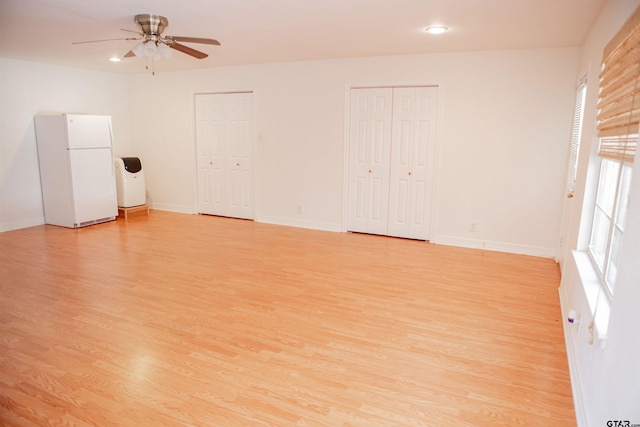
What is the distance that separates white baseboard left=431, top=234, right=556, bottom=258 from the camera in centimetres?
481

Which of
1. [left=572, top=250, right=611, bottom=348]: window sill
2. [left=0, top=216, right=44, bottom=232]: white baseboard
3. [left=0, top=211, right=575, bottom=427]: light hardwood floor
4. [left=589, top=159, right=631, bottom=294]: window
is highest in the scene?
[left=589, top=159, right=631, bottom=294]: window

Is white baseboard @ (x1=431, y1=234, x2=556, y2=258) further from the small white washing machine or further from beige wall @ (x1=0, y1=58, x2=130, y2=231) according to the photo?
beige wall @ (x1=0, y1=58, x2=130, y2=231)

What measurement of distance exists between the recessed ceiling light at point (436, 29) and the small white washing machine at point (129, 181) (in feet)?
16.8

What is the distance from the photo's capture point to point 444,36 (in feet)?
13.5

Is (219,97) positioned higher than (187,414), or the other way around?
(219,97)

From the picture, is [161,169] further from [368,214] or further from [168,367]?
[168,367]

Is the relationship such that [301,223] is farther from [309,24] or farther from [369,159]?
[309,24]

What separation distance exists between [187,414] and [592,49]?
394 centimetres

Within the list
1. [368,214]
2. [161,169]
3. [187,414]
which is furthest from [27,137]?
[187,414]

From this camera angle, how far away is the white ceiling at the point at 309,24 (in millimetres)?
3137

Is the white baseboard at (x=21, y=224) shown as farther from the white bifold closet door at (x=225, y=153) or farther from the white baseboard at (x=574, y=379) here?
the white baseboard at (x=574, y=379)

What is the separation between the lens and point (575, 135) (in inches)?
163

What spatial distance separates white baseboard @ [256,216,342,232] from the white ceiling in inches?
91.6

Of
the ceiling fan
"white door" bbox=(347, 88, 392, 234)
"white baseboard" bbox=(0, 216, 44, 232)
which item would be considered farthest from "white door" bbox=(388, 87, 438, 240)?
"white baseboard" bbox=(0, 216, 44, 232)
